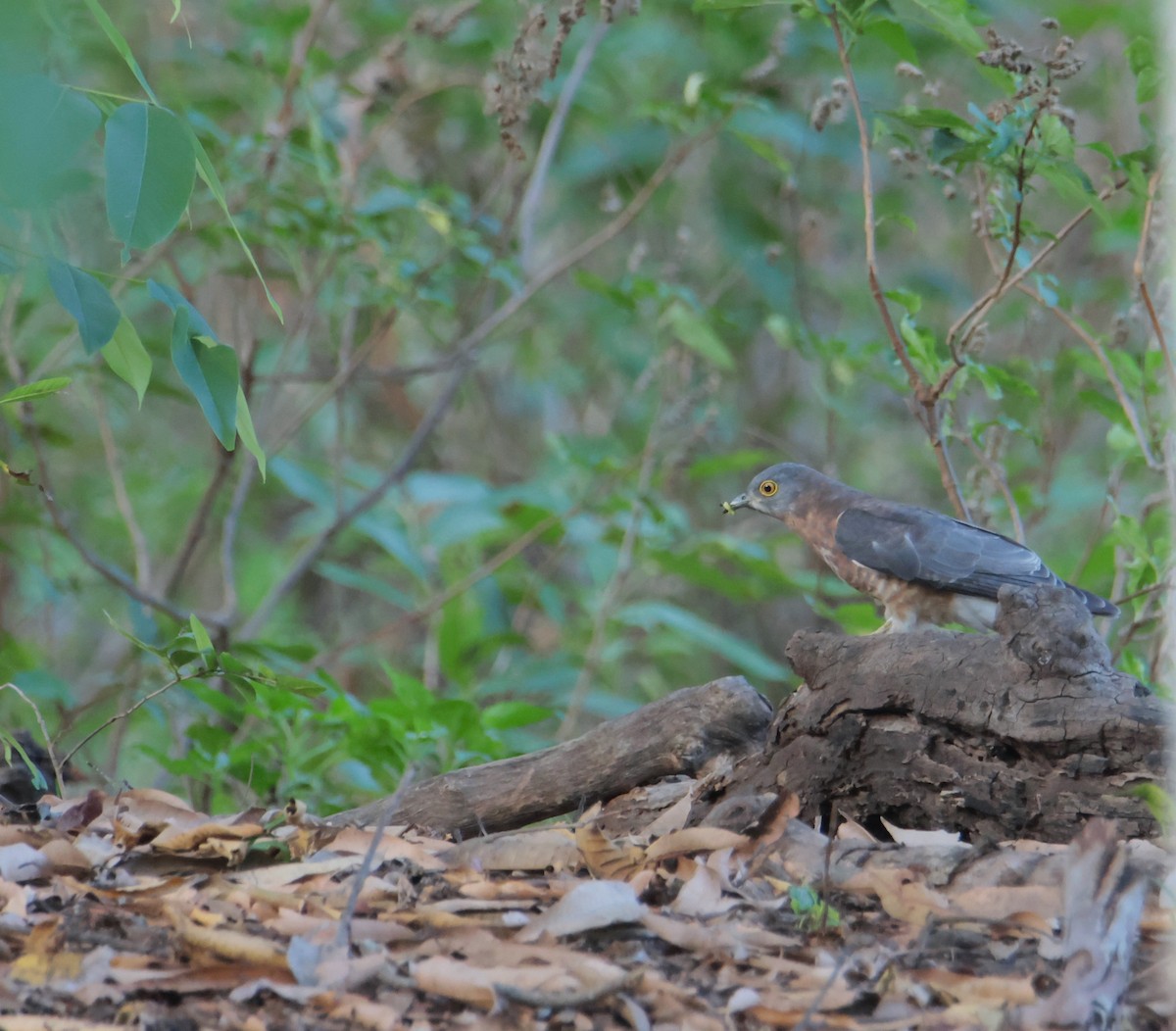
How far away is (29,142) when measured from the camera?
200 centimetres

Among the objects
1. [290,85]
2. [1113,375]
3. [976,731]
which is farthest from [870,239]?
[290,85]

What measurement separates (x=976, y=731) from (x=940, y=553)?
6.21 feet

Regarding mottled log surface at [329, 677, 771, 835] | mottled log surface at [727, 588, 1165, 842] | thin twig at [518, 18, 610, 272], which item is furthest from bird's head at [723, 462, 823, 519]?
mottled log surface at [727, 588, 1165, 842]

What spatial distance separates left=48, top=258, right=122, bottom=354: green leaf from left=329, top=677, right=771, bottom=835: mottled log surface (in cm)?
180

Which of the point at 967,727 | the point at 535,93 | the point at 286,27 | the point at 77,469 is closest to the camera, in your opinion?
the point at 967,727

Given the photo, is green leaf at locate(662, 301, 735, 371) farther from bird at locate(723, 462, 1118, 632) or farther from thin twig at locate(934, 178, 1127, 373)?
thin twig at locate(934, 178, 1127, 373)

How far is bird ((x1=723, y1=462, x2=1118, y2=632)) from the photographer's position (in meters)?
4.95

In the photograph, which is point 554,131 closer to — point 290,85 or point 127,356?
point 290,85

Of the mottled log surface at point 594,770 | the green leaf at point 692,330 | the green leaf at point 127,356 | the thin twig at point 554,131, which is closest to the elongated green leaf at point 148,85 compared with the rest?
the green leaf at point 127,356

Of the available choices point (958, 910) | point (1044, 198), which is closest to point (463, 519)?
point (958, 910)

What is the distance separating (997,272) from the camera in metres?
4.40

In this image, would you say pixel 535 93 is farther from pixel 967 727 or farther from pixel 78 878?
pixel 78 878

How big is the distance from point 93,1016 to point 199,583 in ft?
30.2

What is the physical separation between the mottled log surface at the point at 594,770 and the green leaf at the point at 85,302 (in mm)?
1798
